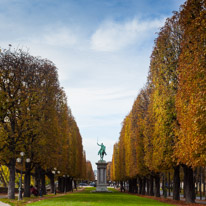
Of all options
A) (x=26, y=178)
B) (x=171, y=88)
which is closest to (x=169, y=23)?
(x=171, y=88)

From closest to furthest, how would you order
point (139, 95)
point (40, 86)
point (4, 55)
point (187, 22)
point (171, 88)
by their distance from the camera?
1. point (187, 22)
2. point (171, 88)
3. point (4, 55)
4. point (40, 86)
5. point (139, 95)

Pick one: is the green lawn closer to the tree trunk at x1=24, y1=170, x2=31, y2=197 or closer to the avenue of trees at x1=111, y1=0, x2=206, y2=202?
the avenue of trees at x1=111, y1=0, x2=206, y2=202

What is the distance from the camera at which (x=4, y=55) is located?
36.6 metres

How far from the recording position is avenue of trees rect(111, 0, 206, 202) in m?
21.4

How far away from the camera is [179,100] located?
25.3m

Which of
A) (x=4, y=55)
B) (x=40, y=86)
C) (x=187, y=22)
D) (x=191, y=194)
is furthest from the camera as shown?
(x=40, y=86)

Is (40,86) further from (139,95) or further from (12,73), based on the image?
(139,95)

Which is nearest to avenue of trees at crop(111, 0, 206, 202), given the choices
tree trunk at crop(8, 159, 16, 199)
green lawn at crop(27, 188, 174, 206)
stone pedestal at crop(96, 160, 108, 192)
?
green lawn at crop(27, 188, 174, 206)

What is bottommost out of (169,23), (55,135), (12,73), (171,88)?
(55,135)

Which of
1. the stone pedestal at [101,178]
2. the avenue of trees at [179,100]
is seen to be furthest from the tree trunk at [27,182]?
the stone pedestal at [101,178]

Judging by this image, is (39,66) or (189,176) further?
(39,66)

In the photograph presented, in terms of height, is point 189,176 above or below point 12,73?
below

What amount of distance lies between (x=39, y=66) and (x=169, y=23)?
15933 millimetres

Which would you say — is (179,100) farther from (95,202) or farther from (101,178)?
(101,178)
